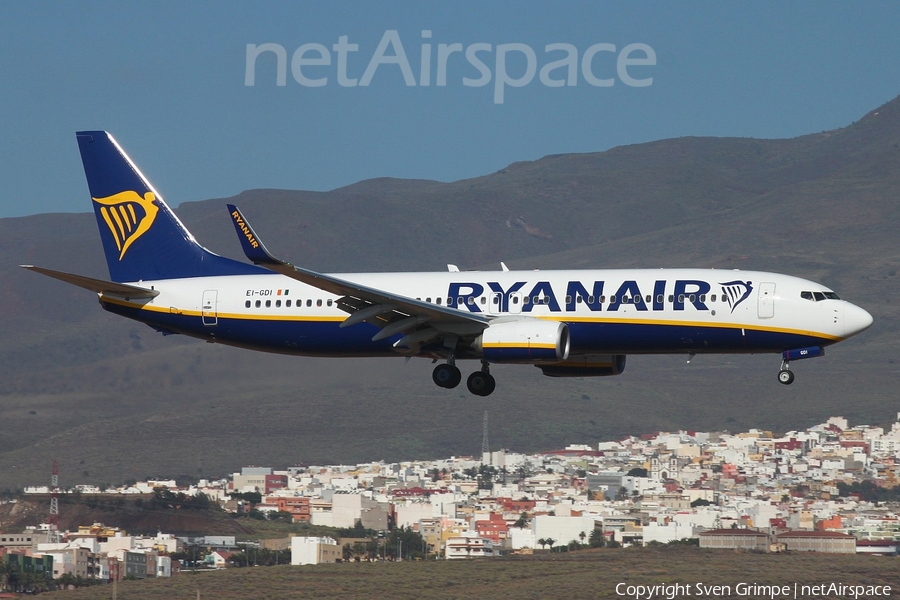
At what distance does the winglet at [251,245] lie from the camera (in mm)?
44031

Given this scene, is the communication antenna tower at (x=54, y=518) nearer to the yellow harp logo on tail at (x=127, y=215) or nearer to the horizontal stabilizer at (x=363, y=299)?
the yellow harp logo on tail at (x=127, y=215)

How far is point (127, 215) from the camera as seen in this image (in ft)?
187

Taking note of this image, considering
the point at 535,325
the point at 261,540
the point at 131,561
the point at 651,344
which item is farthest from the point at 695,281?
the point at 261,540

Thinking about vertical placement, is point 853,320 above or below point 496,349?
above

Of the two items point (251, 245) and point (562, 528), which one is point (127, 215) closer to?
point (251, 245)

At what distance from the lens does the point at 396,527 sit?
383ft

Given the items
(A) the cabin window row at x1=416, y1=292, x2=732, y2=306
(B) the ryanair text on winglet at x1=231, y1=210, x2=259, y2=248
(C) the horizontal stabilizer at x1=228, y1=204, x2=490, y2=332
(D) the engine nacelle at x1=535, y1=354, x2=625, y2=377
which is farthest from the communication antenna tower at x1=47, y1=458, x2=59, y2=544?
(B) the ryanair text on winglet at x1=231, y1=210, x2=259, y2=248

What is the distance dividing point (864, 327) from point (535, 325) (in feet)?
36.9

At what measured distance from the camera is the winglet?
44.0 m

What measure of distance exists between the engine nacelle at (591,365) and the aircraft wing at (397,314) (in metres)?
4.31

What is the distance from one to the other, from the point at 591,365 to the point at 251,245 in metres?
14.3

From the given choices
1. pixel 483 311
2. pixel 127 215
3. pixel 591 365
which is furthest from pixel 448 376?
pixel 127 215

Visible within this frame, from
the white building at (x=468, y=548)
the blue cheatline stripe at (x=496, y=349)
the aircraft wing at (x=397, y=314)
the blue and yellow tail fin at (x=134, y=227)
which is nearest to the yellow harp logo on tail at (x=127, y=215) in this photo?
the blue and yellow tail fin at (x=134, y=227)

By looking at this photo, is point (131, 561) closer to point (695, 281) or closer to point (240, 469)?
point (695, 281)
